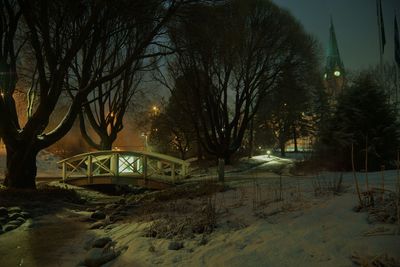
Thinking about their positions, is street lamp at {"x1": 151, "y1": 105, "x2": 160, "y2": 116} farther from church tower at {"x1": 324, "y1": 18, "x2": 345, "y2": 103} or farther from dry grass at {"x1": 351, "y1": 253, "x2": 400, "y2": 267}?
dry grass at {"x1": 351, "y1": 253, "x2": 400, "y2": 267}

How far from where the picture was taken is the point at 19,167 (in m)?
17.6

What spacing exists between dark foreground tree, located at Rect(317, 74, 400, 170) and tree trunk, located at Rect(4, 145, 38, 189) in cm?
1260

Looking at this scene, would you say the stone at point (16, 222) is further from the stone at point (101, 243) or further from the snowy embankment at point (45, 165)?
the snowy embankment at point (45, 165)

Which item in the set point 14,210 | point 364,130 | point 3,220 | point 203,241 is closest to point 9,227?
point 3,220

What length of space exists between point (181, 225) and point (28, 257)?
3.08 meters

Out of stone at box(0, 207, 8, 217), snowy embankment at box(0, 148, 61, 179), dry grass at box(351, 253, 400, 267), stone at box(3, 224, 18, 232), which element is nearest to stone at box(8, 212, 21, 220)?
stone at box(0, 207, 8, 217)

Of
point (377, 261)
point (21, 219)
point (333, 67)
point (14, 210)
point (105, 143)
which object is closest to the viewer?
point (377, 261)

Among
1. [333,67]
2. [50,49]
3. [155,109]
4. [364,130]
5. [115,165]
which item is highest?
[333,67]

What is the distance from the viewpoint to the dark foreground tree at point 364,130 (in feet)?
61.3

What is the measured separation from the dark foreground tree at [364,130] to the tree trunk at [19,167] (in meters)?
12.6

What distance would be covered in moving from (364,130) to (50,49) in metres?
13.1

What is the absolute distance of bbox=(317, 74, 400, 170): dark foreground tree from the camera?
18688 mm

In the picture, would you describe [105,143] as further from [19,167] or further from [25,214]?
[25,214]

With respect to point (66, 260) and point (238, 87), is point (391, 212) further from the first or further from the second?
point (238, 87)
